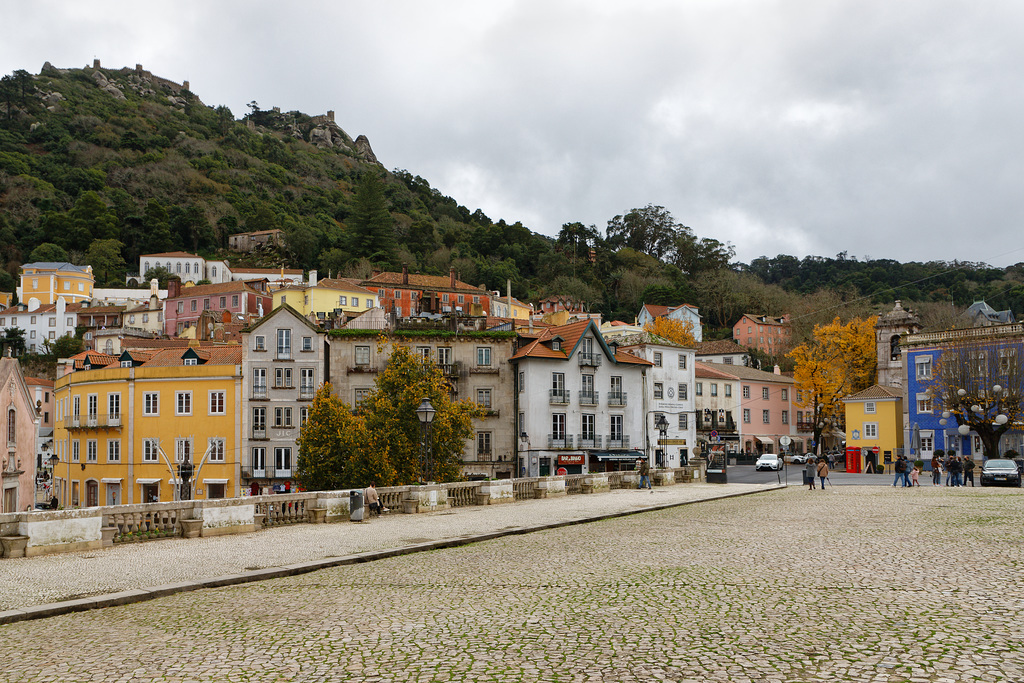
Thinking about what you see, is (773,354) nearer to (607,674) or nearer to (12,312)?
(12,312)

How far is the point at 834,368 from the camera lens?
70875 mm

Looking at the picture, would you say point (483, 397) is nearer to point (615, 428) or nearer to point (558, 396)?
point (558, 396)

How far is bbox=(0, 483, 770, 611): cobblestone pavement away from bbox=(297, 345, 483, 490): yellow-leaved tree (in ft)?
40.0

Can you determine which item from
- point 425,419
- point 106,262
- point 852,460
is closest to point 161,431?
point 425,419

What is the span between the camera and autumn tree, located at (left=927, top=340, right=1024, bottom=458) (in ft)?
151

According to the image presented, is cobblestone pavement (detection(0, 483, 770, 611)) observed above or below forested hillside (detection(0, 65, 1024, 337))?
below

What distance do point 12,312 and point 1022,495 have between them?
4322 inches

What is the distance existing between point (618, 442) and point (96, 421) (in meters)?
30.7

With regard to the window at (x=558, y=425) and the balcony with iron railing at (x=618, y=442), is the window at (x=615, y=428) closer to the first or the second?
the balcony with iron railing at (x=618, y=442)

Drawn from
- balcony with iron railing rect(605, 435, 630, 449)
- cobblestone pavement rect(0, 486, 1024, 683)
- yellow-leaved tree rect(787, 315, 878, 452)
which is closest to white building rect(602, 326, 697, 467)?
balcony with iron railing rect(605, 435, 630, 449)

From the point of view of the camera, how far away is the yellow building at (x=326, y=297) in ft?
291

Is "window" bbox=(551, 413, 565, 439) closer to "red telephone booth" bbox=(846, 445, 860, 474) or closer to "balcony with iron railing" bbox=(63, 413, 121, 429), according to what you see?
"red telephone booth" bbox=(846, 445, 860, 474)

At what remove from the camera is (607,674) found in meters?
6.93

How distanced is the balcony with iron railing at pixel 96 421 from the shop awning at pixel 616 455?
89.9 ft
